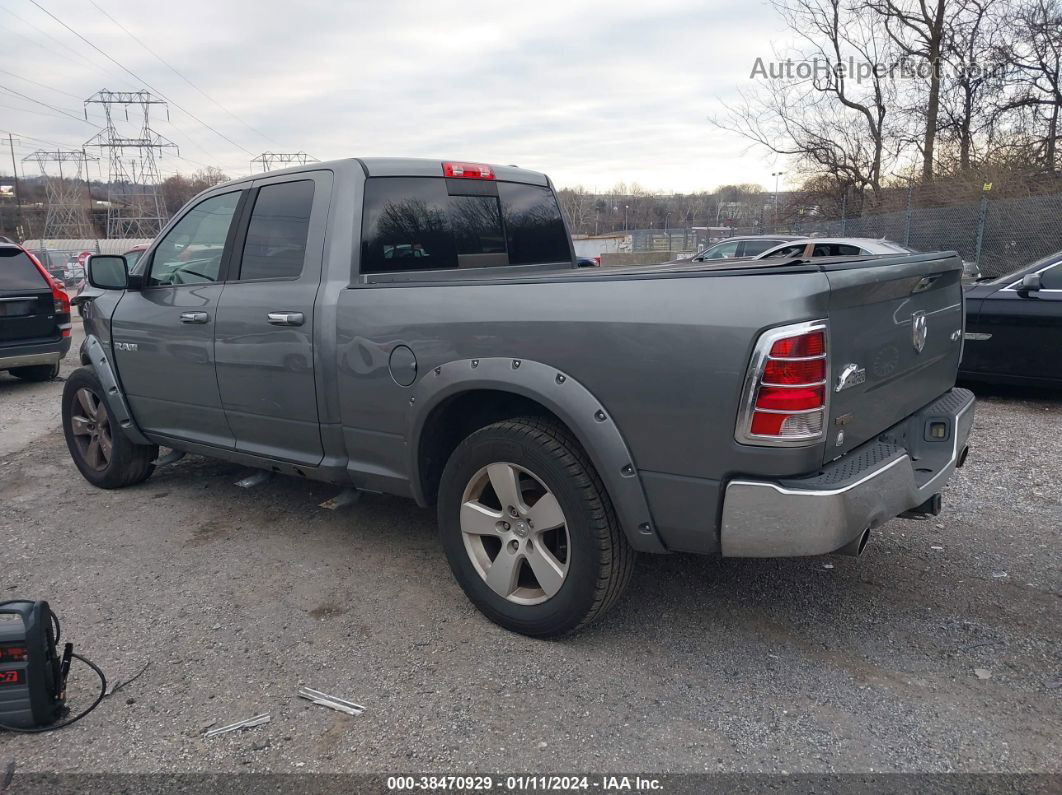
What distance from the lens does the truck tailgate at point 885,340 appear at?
8.06 feet

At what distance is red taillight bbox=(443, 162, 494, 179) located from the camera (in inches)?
162

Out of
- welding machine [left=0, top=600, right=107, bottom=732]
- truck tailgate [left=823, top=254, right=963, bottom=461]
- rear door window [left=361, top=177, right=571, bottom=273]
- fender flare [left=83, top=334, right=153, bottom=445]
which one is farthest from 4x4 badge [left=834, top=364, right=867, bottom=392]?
fender flare [left=83, top=334, right=153, bottom=445]

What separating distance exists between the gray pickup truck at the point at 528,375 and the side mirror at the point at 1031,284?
3814 millimetres

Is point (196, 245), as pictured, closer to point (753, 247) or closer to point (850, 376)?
point (850, 376)

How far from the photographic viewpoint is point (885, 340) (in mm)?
2732

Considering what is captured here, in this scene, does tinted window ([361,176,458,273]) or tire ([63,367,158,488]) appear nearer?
tinted window ([361,176,458,273])

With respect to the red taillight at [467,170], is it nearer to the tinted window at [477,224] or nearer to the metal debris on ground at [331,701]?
the tinted window at [477,224]

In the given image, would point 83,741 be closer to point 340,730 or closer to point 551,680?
point 340,730

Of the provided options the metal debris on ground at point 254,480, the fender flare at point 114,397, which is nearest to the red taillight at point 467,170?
the metal debris on ground at point 254,480

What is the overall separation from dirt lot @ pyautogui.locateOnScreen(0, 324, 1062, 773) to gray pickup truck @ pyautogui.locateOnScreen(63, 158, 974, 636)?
37cm

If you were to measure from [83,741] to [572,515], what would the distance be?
5.96 feet

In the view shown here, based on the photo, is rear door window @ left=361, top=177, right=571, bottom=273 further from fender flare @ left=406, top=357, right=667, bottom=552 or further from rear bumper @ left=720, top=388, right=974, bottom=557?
rear bumper @ left=720, top=388, right=974, bottom=557

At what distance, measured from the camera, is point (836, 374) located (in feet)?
8.00

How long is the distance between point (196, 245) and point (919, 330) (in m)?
3.82
